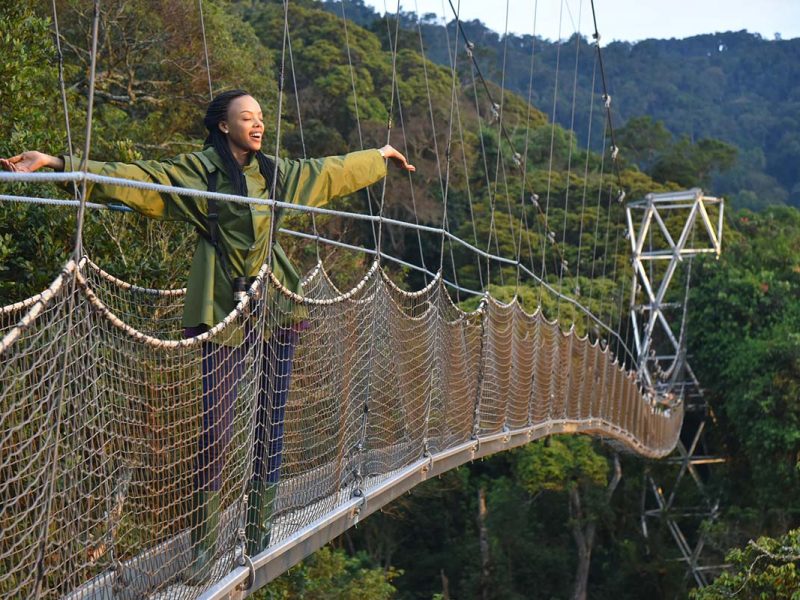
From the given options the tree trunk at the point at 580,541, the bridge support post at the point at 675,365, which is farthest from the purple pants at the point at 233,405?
the tree trunk at the point at 580,541

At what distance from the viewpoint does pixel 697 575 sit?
16.4 meters

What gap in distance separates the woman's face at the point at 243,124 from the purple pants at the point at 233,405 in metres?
0.37

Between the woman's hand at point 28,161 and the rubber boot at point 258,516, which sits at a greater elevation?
the woman's hand at point 28,161

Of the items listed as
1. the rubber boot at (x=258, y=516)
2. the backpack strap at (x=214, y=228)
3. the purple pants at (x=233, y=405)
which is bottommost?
the rubber boot at (x=258, y=516)

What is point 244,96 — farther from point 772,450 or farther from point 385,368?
point 772,450

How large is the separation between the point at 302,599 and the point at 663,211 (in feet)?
49.3

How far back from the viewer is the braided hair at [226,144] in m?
2.68

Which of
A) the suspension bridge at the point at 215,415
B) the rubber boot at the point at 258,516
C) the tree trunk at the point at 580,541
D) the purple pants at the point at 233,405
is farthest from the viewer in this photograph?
the tree trunk at the point at 580,541

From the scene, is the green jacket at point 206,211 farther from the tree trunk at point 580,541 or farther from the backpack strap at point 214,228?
the tree trunk at point 580,541

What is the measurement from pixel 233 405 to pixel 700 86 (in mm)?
56254

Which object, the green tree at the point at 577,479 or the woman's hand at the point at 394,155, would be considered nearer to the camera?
the woman's hand at the point at 394,155

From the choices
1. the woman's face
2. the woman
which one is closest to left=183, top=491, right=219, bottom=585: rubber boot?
the woman

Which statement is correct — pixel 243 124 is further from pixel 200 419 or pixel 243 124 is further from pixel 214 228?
pixel 200 419

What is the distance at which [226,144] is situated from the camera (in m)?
2.71
